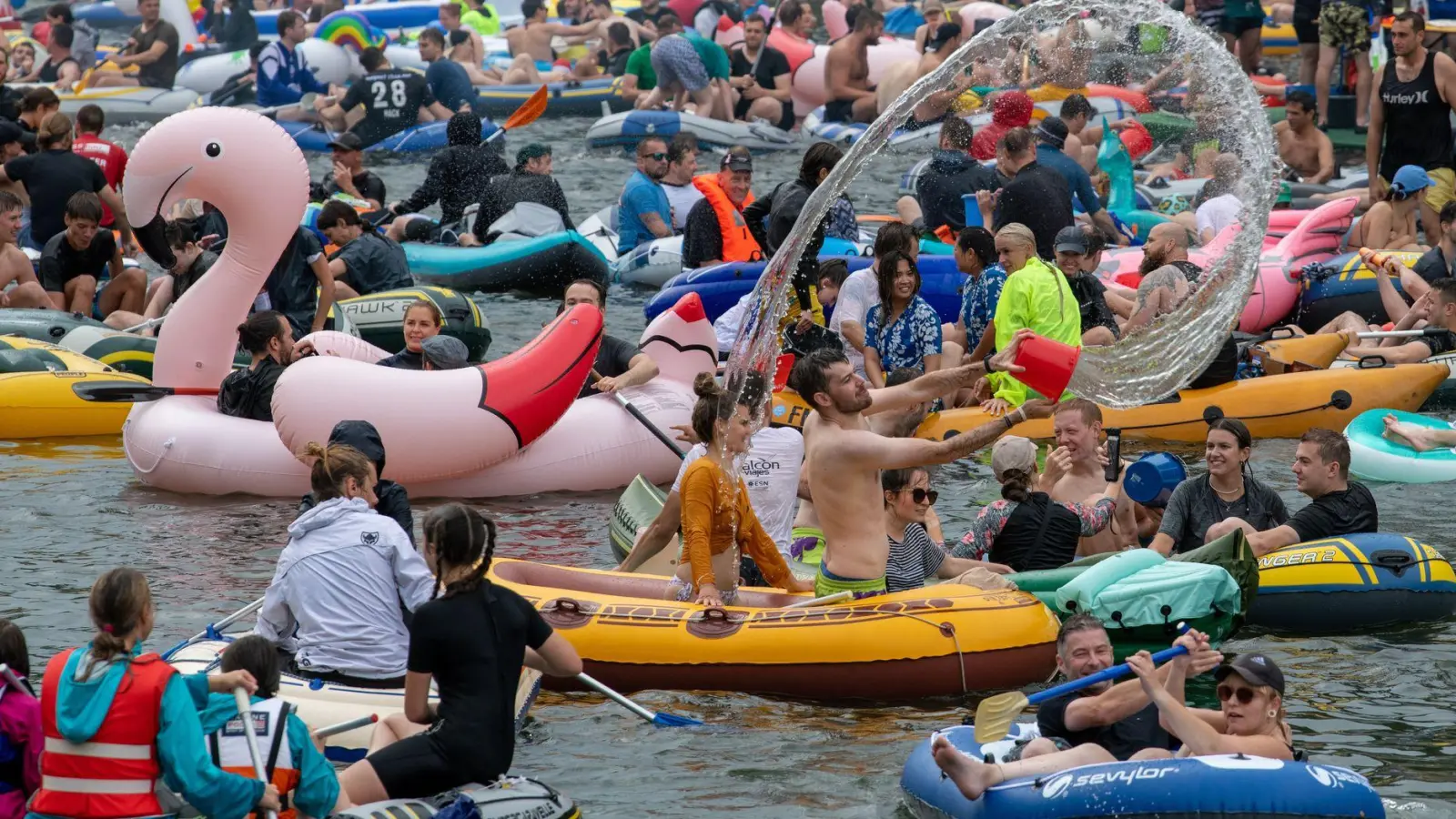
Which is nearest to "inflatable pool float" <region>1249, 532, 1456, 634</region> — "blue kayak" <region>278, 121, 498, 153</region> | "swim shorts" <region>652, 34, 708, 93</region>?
"swim shorts" <region>652, 34, 708, 93</region>

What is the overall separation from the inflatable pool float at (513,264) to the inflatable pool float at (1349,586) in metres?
7.80

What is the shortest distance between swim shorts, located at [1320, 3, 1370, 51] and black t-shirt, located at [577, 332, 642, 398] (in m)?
10.6

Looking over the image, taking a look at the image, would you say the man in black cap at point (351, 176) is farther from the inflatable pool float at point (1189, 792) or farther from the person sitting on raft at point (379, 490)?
the inflatable pool float at point (1189, 792)

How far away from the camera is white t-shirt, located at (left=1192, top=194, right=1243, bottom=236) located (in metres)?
10.2

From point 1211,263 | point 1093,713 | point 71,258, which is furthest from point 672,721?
point 71,258

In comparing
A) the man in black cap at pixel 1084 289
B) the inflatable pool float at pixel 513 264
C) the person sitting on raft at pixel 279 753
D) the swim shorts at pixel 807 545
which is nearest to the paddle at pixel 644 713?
the person sitting on raft at pixel 279 753

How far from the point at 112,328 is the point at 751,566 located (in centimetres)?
638

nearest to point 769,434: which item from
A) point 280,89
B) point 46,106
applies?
point 46,106

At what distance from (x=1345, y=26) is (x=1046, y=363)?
12936 mm

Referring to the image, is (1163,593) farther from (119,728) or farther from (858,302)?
(858,302)

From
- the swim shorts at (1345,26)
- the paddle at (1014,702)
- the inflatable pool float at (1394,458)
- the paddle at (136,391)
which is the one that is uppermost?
the swim shorts at (1345,26)

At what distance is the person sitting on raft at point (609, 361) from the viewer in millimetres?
10508

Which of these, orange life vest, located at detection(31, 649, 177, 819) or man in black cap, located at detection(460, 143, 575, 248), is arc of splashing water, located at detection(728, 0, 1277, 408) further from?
man in black cap, located at detection(460, 143, 575, 248)

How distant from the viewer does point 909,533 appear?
792cm
